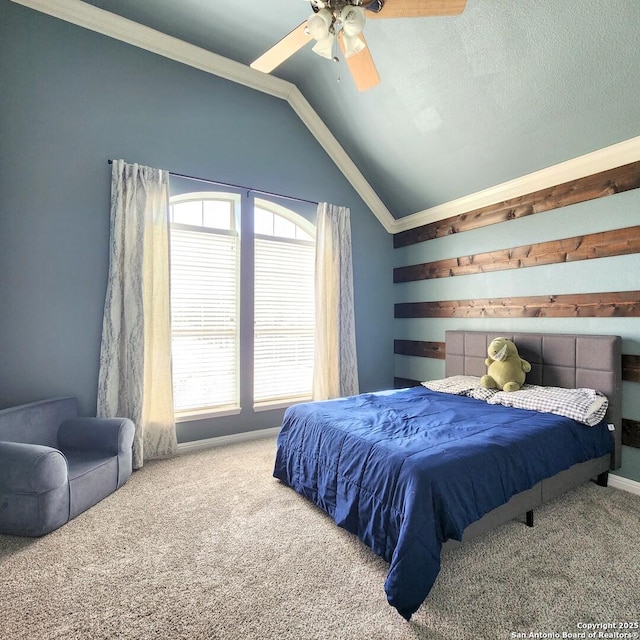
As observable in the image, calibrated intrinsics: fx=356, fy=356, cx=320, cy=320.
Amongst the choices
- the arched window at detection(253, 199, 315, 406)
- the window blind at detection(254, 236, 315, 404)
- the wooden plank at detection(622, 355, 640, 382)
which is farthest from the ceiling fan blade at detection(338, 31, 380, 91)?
the wooden plank at detection(622, 355, 640, 382)

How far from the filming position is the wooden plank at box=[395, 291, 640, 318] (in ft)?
9.12

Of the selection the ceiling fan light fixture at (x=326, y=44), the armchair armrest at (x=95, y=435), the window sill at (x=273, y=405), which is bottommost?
Answer: the window sill at (x=273, y=405)

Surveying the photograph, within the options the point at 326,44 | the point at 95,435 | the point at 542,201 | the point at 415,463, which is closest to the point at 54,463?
the point at 95,435

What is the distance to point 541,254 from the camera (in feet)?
10.8

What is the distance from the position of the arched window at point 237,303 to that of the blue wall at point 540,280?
1438mm

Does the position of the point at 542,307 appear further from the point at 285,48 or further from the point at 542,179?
the point at 285,48

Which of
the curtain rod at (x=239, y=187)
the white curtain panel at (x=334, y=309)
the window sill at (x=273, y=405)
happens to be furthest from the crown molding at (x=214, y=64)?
the window sill at (x=273, y=405)

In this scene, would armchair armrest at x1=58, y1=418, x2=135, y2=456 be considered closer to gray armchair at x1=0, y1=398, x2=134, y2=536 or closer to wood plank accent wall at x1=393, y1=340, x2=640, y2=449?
gray armchair at x1=0, y1=398, x2=134, y2=536

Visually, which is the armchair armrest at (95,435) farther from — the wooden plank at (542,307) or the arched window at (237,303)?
the wooden plank at (542,307)

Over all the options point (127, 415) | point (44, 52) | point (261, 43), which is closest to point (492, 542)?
point (127, 415)

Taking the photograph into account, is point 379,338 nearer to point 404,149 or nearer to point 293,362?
point 293,362

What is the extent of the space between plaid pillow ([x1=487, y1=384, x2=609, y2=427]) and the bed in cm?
7

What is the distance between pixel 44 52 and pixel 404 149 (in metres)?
3.31

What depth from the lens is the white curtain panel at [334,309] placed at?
13.6 feet
